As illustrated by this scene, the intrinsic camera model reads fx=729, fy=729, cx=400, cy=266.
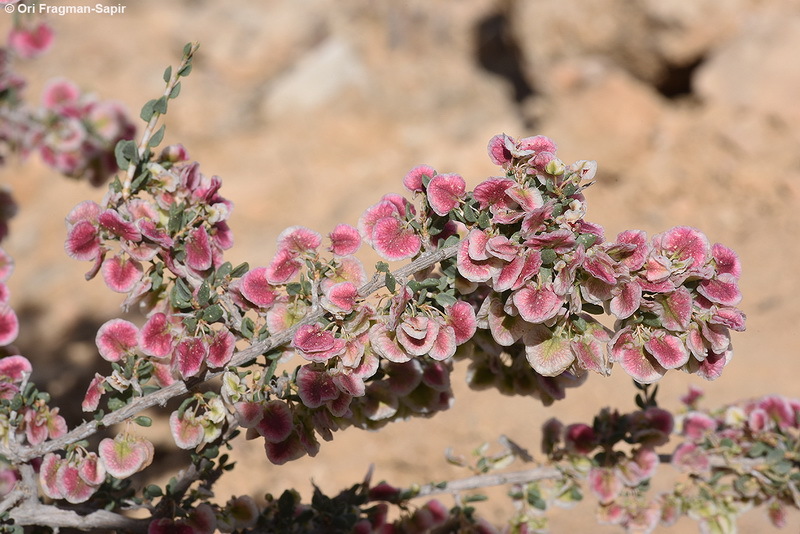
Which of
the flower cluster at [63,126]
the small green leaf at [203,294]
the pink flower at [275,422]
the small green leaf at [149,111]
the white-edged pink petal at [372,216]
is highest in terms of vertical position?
the flower cluster at [63,126]

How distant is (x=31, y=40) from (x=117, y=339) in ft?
5.51

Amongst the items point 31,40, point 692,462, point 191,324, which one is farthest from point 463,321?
point 31,40

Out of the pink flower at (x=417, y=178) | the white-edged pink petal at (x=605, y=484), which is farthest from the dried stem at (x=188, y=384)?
the white-edged pink petal at (x=605, y=484)

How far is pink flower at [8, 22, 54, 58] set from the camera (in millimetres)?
2477

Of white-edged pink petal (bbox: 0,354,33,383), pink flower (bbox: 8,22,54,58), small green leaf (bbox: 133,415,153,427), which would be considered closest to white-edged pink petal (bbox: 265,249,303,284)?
small green leaf (bbox: 133,415,153,427)

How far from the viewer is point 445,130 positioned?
18.4ft

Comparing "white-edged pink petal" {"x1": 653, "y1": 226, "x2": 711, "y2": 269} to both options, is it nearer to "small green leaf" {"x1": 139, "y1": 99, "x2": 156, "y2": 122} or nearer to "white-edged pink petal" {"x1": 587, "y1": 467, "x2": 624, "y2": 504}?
"white-edged pink petal" {"x1": 587, "y1": 467, "x2": 624, "y2": 504}

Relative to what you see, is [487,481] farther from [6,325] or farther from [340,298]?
[6,325]

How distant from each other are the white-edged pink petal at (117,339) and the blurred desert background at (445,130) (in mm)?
1554

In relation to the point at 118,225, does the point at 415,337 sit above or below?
below

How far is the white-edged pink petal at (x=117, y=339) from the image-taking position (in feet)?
4.31

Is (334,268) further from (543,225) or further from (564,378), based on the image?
(564,378)

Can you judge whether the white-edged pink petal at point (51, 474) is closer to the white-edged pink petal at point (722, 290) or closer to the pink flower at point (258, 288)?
the pink flower at point (258, 288)

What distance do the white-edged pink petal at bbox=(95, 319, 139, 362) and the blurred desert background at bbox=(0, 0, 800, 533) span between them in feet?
5.10
